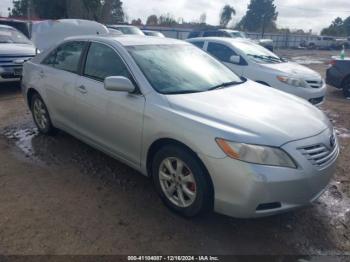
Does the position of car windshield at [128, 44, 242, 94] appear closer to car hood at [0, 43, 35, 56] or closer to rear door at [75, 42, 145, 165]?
rear door at [75, 42, 145, 165]

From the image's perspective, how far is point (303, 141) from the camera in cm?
282

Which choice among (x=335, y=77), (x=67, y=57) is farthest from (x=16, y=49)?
(x=335, y=77)

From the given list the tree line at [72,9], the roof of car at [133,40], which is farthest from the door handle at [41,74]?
the tree line at [72,9]

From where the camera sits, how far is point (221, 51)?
26.5 feet

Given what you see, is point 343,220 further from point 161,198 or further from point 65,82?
point 65,82

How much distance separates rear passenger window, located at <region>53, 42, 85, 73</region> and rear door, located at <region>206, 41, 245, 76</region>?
13.1ft

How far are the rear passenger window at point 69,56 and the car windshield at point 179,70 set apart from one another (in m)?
0.92

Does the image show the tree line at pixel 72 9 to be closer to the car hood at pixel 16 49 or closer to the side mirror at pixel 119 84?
the car hood at pixel 16 49

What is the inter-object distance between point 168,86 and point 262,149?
1226 mm

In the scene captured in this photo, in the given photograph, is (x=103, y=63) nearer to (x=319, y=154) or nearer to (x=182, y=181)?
(x=182, y=181)

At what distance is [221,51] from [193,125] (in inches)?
221

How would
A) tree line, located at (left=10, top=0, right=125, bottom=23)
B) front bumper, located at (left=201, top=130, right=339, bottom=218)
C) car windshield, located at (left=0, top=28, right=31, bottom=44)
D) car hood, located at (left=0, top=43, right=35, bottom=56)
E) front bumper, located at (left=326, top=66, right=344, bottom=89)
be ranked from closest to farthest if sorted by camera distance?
1. front bumper, located at (left=201, top=130, right=339, bottom=218)
2. car hood, located at (left=0, top=43, right=35, bottom=56)
3. car windshield, located at (left=0, top=28, right=31, bottom=44)
4. front bumper, located at (left=326, top=66, right=344, bottom=89)
5. tree line, located at (left=10, top=0, right=125, bottom=23)

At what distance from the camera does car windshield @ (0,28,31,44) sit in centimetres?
907

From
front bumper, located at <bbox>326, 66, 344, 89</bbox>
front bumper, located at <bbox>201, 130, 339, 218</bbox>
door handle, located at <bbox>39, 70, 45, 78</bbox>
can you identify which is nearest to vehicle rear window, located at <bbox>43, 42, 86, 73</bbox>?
door handle, located at <bbox>39, 70, 45, 78</bbox>
